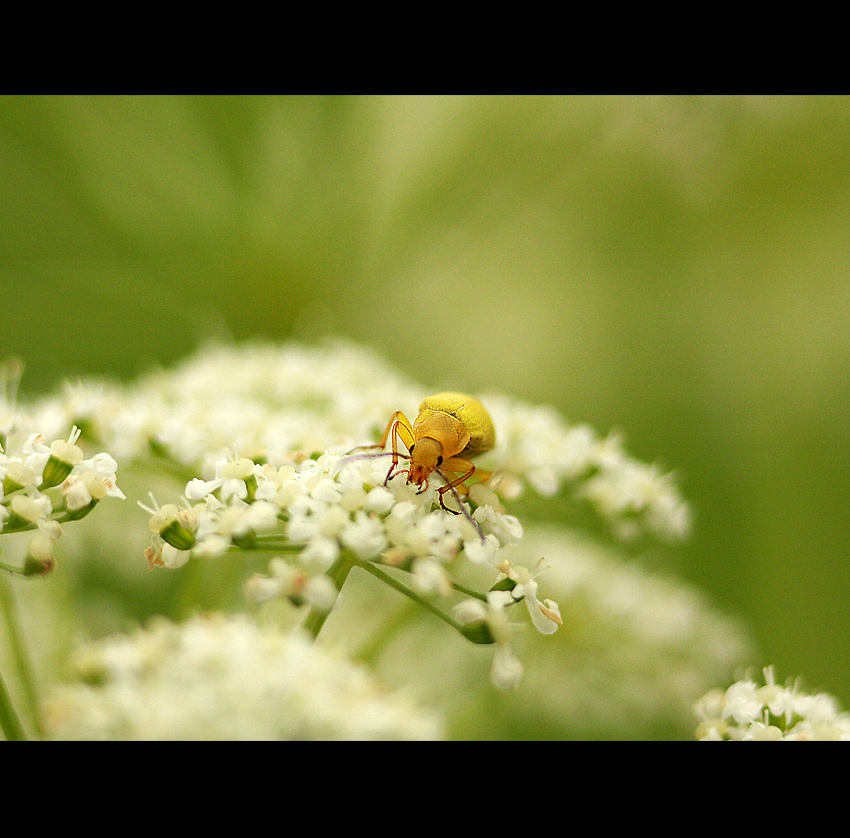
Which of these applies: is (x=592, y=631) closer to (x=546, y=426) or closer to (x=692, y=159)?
(x=546, y=426)

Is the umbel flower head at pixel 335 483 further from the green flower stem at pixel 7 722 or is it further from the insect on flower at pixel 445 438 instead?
the green flower stem at pixel 7 722

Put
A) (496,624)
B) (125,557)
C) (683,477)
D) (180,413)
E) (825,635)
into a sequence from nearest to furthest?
(496,624)
(180,413)
(125,557)
(825,635)
(683,477)

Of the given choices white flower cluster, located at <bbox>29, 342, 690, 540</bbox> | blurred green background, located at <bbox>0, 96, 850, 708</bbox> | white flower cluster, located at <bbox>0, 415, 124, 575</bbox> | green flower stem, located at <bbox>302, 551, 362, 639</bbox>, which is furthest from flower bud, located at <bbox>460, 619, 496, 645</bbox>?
blurred green background, located at <bbox>0, 96, 850, 708</bbox>

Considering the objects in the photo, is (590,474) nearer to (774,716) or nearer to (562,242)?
(774,716)

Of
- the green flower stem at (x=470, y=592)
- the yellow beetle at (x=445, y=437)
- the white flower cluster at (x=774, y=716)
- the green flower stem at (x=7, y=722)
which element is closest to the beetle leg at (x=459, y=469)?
the yellow beetle at (x=445, y=437)

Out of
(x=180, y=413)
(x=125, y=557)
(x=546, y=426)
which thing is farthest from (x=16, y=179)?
(x=546, y=426)

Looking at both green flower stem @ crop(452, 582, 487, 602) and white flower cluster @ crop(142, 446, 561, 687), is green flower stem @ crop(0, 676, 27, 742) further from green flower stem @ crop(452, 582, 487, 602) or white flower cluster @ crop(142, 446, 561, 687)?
green flower stem @ crop(452, 582, 487, 602)

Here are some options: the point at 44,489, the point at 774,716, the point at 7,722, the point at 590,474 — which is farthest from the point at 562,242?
the point at 7,722
